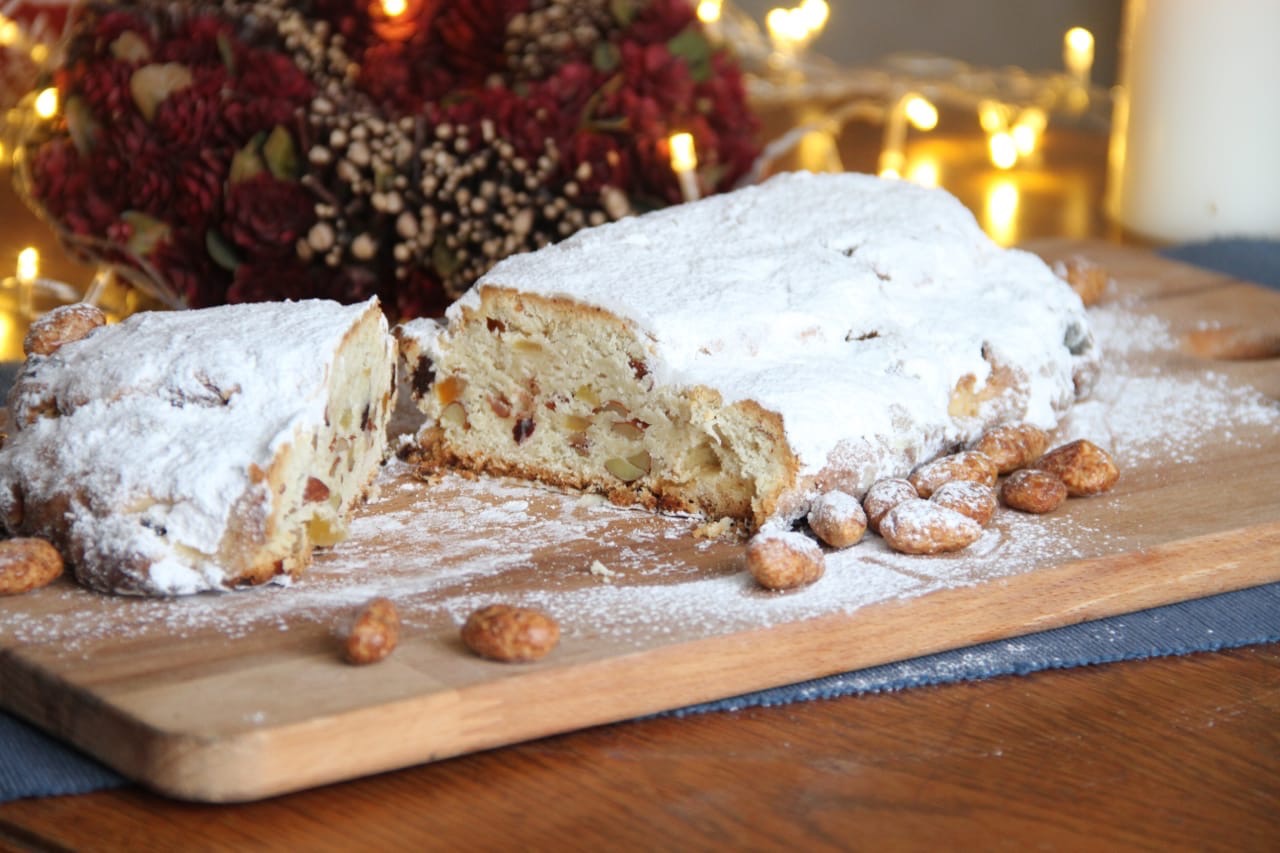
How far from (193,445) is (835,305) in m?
Result: 1.13

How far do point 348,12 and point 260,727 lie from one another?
211cm

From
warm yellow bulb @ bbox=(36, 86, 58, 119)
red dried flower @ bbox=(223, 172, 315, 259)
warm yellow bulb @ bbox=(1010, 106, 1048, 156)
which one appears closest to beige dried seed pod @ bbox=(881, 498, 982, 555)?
red dried flower @ bbox=(223, 172, 315, 259)

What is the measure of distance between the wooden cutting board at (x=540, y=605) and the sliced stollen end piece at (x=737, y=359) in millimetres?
115

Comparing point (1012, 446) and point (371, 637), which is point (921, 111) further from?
point (371, 637)

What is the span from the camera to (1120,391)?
327cm

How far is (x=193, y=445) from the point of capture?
2324mm

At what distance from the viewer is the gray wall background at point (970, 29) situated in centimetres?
669

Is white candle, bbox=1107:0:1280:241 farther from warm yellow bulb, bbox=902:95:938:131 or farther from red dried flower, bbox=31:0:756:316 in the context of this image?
red dried flower, bbox=31:0:756:316

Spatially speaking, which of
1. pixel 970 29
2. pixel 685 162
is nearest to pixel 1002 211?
pixel 685 162

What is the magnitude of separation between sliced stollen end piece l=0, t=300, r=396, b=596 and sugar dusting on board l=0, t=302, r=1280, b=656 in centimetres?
6

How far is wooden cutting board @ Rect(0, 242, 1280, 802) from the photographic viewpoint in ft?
6.28

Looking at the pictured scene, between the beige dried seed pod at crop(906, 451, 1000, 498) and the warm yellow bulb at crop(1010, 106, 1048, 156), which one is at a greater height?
the warm yellow bulb at crop(1010, 106, 1048, 156)

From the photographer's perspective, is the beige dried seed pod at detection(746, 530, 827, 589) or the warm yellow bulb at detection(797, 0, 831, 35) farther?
the warm yellow bulb at detection(797, 0, 831, 35)

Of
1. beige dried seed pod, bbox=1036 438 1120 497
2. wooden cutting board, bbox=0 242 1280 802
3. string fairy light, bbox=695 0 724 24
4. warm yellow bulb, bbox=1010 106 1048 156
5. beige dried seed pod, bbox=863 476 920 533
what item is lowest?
wooden cutting board, bbox=0 242 1280 802
